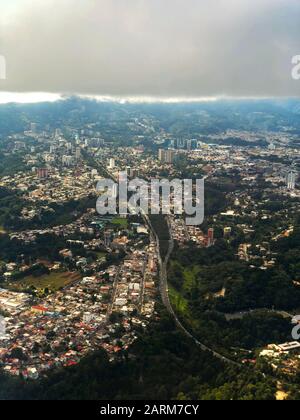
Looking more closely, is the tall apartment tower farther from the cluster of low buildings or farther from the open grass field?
the open grass field

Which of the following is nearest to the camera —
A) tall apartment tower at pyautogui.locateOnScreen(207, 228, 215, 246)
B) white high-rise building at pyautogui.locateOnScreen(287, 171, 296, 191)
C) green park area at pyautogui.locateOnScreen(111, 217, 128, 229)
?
tall apartment tower at pyautogui.locateOnScreen(207, 228, 215, 246)

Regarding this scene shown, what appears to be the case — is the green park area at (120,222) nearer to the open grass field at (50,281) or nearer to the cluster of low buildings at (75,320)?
the cluster of low buildings at (75,320)

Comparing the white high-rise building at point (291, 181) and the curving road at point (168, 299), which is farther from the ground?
the white high-rise building at point (291, 181)

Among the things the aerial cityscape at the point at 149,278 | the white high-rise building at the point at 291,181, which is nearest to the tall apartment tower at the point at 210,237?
the aerial cityscape at the point at 149,278

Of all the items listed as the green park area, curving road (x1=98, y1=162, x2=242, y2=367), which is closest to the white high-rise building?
curving road (x1=98, y1=162, x2=242, y2=367)

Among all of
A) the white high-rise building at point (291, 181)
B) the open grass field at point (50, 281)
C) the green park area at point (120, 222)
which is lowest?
the open grass field at point (50, 281)

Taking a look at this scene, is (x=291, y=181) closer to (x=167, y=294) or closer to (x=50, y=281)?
(x=167, y=294)

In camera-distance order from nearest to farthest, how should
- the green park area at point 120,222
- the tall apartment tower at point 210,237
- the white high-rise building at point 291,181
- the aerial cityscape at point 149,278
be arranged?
the aerial cityscape at point 149,278 → the tall apartment tower at point 210,237 → the green park area at point 120,222 → the white high-rise building at point 291,181

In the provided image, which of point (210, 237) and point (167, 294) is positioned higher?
point (210, 237)

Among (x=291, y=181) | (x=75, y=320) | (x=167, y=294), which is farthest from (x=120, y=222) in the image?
(x=291, y=181)
